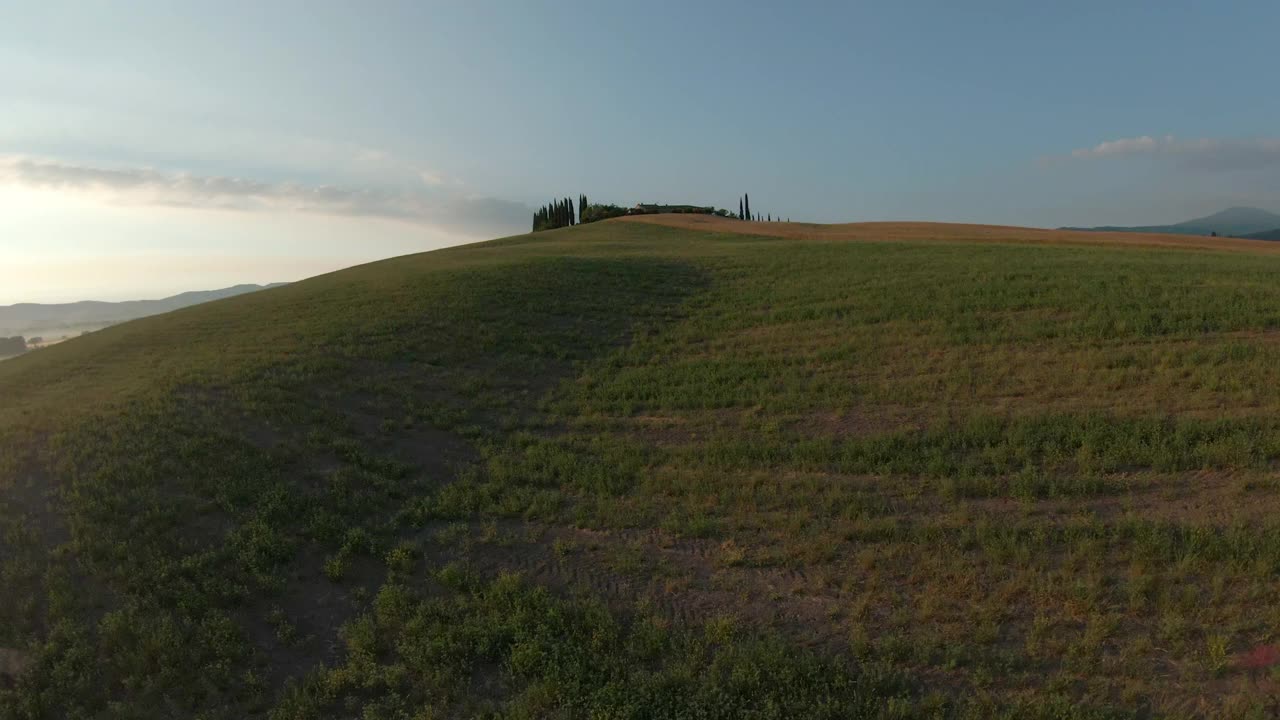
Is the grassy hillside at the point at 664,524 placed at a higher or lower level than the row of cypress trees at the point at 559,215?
lower

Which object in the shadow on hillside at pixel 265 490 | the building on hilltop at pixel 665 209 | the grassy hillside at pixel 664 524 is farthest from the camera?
the building on hilltop at pixel 665 209

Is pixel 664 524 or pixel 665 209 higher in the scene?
pixel 665 209

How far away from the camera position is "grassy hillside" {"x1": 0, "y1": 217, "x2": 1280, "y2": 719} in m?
5.66

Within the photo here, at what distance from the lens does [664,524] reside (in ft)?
27.1

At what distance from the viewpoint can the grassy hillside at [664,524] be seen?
223 inches

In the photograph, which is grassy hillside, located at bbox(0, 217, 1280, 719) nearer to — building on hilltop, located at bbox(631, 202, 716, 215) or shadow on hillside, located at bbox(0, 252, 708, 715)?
shadow on hillside, located at bbox(0, 252, 708, 715)

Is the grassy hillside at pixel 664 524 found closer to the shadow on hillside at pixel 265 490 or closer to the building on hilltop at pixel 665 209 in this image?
the shadow on hillside at pixel 265 490

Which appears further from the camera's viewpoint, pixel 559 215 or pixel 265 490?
pixel 559 215

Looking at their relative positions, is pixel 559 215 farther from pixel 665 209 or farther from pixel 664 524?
pixel 664 524

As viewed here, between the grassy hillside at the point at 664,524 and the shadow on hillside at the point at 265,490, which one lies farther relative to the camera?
the shadow on hillside at the point at 265,490

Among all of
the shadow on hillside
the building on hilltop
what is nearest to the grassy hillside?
the shadow on hillside

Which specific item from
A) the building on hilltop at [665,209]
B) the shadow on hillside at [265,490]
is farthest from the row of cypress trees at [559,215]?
the shadow on hillside at [265,490]

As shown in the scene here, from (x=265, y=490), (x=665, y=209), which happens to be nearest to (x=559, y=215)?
(x=665, y=209)

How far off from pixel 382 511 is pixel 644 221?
5141cm
